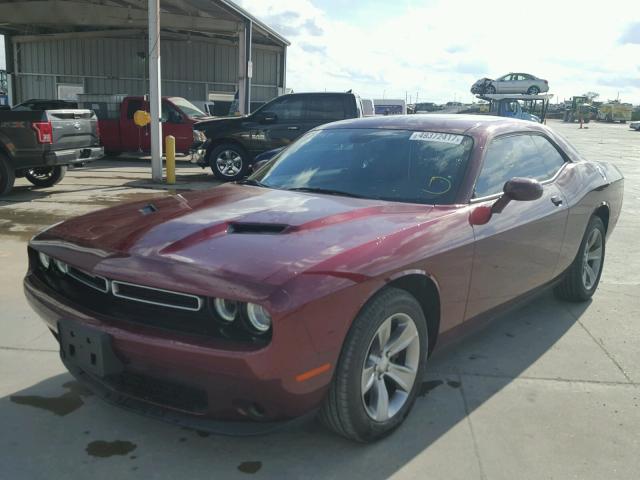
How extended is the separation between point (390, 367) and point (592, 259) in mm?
2935

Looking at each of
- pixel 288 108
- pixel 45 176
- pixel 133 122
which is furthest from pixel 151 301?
pixel 133 122

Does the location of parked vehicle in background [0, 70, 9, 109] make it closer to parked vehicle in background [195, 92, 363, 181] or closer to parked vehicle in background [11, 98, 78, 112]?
parked vehicle in background [11, 98, 78, 112]

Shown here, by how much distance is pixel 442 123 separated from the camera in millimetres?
3861

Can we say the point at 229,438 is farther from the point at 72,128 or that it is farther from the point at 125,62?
the point at 125,62

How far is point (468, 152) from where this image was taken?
11.5ft

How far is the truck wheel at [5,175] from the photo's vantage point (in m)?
9.23

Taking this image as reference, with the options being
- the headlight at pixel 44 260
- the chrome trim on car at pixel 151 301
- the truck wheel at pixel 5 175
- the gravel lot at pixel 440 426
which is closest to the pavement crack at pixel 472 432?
the gravel lot at pixel 440 426

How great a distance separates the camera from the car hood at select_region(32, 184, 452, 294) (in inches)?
92.0

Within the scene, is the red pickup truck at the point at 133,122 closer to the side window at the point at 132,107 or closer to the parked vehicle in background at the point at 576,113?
the side window at the point at 132,107

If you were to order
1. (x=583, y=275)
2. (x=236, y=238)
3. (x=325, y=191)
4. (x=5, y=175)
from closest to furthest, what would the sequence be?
(x=236, y=238) → (x=325, y=191) → (x=583, y=275) → (x=5, y=175)

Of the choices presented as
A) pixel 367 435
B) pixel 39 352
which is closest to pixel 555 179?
pixel 367 435

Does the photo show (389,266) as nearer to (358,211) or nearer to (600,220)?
(358,211)

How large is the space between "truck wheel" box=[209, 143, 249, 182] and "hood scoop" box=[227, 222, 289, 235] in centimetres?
962

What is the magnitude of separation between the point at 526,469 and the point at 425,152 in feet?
6.12
